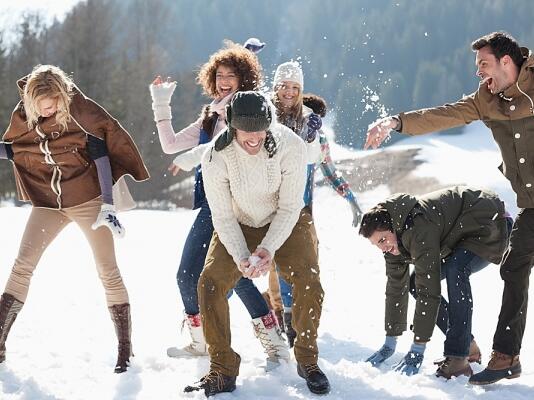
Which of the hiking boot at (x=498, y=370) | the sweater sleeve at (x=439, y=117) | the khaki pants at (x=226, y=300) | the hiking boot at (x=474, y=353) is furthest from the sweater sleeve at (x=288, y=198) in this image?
the hiking boot at (x=474, y=353)

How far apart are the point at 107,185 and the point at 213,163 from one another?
85 centimetres

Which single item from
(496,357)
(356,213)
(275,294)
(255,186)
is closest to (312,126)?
(356,213)

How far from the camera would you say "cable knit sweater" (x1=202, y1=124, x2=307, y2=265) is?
388cm

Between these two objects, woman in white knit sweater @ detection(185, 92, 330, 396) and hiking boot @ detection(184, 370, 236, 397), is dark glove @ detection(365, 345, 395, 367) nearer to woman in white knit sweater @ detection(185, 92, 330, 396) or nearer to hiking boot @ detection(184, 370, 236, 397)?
woman in white knit sweater @ detection(185, 92, 330, 396)

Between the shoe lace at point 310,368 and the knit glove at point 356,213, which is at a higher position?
the knit glove at point 356,213

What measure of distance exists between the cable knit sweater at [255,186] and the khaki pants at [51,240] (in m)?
0.84

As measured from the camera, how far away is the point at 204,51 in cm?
5994

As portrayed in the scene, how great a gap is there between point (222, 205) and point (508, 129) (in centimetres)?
166

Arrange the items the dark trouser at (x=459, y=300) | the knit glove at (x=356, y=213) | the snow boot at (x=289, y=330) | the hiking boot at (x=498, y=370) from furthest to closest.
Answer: the knit glove at (x=356, y=213)
the snow boot at (x=289, y=330)
the dark trouser at (x=459, y=300)
the hiking boot at (x=498, y=370)

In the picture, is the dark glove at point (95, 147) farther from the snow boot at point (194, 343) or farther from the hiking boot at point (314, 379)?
the hiking boot at point (314, 379)

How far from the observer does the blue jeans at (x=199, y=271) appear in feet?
14.4

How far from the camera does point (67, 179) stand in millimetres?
4422

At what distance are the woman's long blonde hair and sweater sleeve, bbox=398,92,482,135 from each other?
1.96 metres

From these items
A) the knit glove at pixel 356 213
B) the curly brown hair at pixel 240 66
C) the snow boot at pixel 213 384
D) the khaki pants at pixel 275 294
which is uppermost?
the curly brown hair at pixel 240 66
